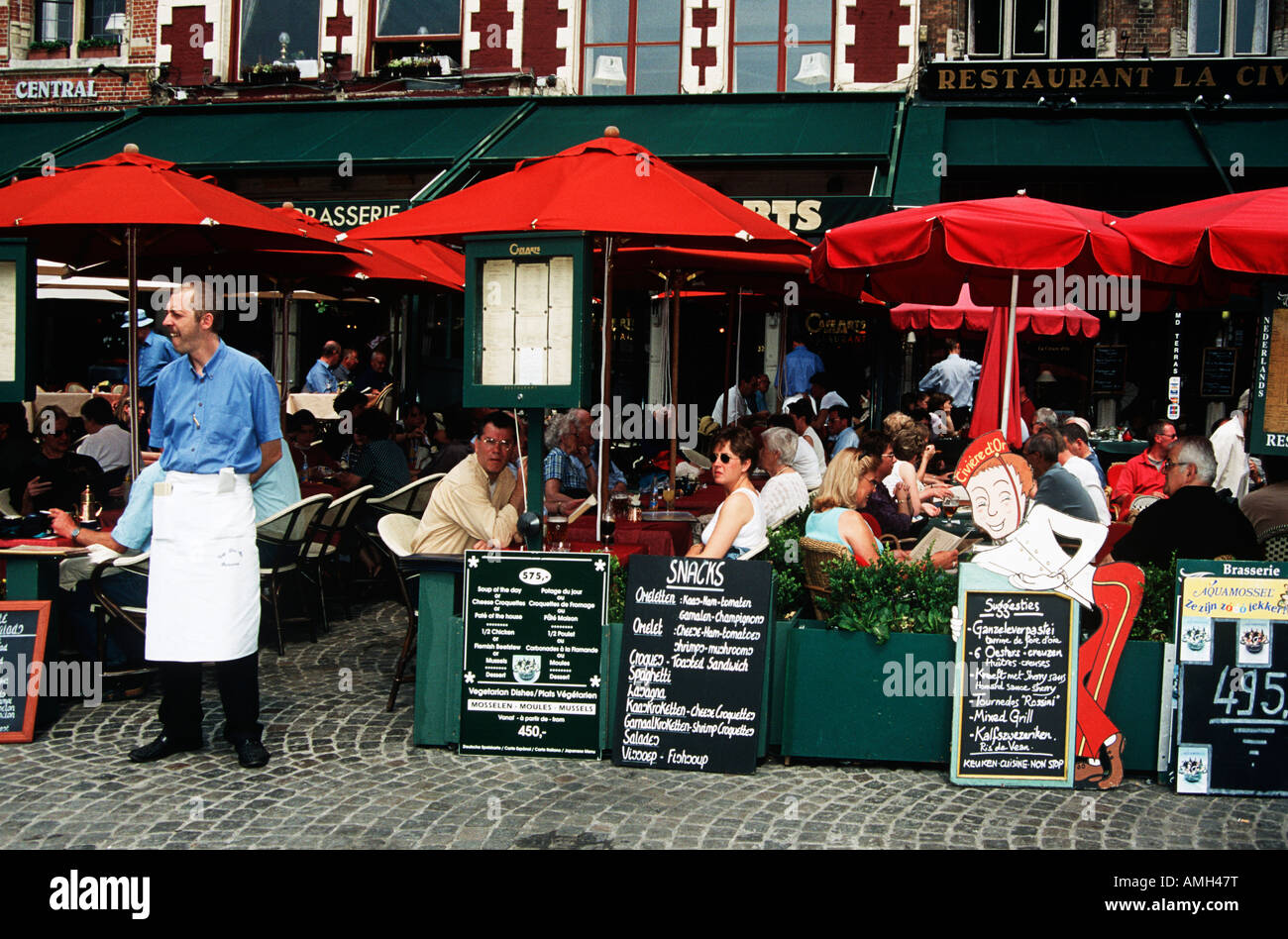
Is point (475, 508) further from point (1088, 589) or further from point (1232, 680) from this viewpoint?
point (1232, 680)

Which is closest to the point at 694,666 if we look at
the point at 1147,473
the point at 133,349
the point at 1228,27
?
the point at 133,349

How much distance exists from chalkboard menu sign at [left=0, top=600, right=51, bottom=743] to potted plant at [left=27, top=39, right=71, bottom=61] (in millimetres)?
12564

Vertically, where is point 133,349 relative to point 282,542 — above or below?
above

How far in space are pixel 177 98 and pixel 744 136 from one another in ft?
24.5

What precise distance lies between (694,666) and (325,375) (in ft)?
29.0

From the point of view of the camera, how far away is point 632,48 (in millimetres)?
14266

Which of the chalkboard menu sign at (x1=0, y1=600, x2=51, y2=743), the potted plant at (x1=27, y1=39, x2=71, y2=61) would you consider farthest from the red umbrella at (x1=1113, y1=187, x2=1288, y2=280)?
the potted plant at (x1=27, y1=39, x2=71, y2=61)

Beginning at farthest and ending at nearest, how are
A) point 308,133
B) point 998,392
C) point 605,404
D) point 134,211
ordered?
Answer: point 308,133 → point 998,392 → point 605,404 → point 134,211

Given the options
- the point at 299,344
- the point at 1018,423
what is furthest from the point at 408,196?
the point at 1018,423

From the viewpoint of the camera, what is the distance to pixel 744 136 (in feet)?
42.1

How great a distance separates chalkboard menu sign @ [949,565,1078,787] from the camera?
16.4ft

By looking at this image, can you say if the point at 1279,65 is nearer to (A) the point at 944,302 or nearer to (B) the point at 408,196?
(A) the point at 944,302

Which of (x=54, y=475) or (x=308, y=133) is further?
(x=308, y=133)

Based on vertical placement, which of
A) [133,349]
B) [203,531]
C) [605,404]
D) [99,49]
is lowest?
[203,531]
